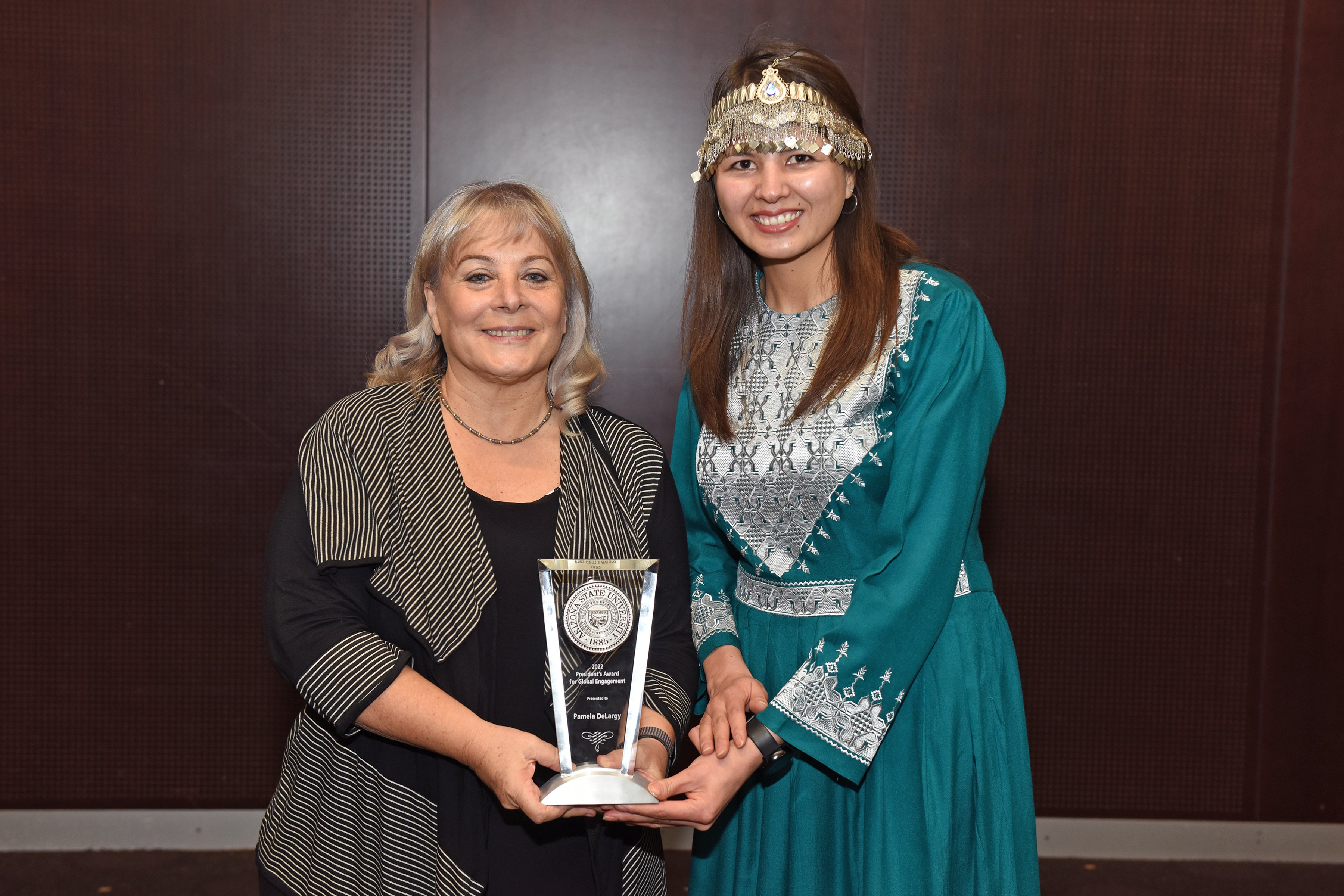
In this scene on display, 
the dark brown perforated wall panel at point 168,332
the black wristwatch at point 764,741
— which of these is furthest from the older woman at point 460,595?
the dark brown perforated wall panel at point 168,332

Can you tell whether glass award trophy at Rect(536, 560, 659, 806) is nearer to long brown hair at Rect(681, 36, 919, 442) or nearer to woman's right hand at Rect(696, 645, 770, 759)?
woman's right hand at Rect(696, 645, 770, 759)

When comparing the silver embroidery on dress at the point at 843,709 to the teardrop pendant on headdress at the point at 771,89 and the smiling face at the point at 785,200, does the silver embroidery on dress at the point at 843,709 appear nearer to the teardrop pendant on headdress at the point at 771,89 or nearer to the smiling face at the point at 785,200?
the smiling face at the point at 785,200

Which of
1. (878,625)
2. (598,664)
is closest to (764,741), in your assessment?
(878,625)

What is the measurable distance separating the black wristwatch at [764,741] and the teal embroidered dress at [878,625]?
0.02m

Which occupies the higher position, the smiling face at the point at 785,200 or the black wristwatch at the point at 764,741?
the smiling face at the point at 785,200

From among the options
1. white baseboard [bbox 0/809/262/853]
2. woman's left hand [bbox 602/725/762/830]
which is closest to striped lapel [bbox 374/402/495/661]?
woman's left hand [bbox 602/725/762/830]

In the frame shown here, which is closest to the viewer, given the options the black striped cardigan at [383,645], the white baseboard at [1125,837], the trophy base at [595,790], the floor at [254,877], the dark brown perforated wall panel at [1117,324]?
the trophy base at [595,790]

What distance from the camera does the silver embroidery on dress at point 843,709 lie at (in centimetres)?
168

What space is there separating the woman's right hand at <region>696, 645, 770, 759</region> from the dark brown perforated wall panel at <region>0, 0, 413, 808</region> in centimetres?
227

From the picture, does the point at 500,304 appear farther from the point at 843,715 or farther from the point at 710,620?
the point at 843,715

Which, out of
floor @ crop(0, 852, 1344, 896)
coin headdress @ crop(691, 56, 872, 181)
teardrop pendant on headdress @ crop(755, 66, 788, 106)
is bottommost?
floor @ crop(0, 852, 1344, 896)

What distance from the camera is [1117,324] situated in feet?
12.1

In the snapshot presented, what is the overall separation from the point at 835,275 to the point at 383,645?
3.57 feet

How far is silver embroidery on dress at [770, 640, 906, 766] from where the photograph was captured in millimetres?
1677
